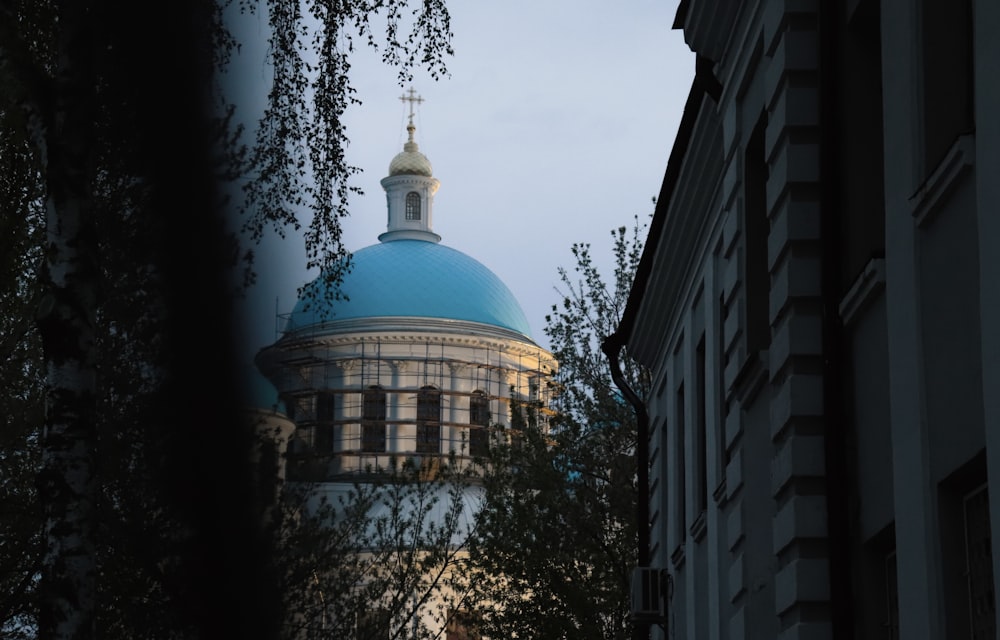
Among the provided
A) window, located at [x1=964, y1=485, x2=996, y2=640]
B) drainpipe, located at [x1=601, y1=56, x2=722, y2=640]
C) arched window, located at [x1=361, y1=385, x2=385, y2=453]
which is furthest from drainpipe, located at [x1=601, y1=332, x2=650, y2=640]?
arched window, located at [x1=361, y1=385, x2=385, y2=453]

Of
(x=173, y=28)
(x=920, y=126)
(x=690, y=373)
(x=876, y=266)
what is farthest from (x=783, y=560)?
(x=690, y=373)

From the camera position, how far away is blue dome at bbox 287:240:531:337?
213ft

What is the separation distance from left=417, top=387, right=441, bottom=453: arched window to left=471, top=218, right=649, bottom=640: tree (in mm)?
30503

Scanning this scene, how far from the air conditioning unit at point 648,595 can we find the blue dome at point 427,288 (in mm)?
44898

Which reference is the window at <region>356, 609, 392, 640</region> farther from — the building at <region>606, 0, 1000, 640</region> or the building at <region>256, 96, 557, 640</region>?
the building at <region>256, 96, 557, 640</region>

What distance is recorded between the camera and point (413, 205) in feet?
242

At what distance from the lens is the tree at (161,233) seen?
367 inches

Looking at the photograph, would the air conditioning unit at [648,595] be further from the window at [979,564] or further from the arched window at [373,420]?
the arched window at [373,420]

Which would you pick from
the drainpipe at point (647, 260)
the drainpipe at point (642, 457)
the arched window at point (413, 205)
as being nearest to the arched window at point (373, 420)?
the arched window at point (413, 205)

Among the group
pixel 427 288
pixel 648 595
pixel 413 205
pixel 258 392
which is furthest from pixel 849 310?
pixel 413 205

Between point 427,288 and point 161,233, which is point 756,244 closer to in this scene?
point 161,233

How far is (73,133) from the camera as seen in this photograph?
9.64 m

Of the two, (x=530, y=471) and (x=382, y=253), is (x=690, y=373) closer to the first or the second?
(x=530, y=471)

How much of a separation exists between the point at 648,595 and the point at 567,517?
38.6ft
